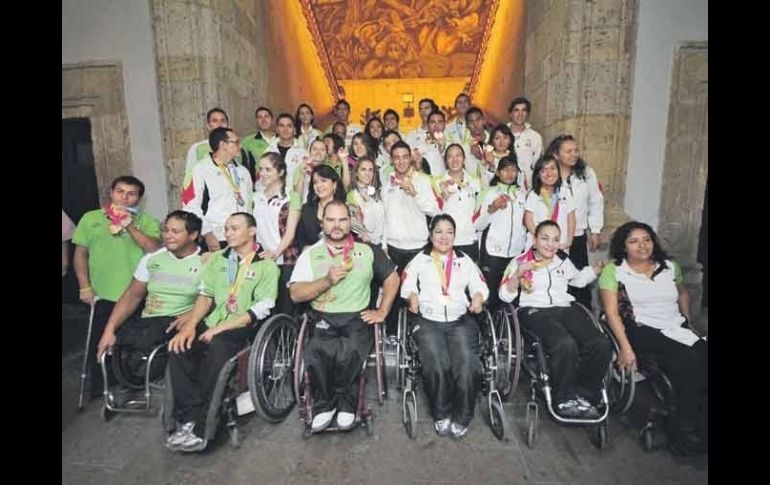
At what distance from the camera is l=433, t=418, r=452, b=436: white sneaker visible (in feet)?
8.51

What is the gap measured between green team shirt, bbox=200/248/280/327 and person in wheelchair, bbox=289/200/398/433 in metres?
0.16

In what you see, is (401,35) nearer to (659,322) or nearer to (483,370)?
(659,322)

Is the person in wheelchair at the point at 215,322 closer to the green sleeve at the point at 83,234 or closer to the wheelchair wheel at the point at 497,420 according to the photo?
the green sleeve at the point at 83,234

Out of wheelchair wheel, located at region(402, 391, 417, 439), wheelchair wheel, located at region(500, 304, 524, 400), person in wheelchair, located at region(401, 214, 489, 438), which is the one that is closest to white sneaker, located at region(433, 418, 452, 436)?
person in wheelchair, located at region(401, 214, 489, 438)

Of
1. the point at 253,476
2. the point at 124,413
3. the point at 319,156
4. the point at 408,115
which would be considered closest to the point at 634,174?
the point at 319,156

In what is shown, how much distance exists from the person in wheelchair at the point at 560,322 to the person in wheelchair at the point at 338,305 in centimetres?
98

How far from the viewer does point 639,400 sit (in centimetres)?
302

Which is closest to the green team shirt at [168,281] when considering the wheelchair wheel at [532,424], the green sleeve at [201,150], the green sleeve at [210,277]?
the green sleeve at [210,277]

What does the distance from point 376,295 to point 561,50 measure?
3643 millimetres

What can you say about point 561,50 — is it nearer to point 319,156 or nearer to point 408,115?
point 319,156

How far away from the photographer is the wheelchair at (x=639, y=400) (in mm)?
2451

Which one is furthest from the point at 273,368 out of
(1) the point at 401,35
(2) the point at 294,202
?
(1) the point at 401,35

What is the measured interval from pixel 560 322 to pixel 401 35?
11.6 metres

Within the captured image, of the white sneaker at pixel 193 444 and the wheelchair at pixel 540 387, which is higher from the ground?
the wheelchair at pixel 540 387
